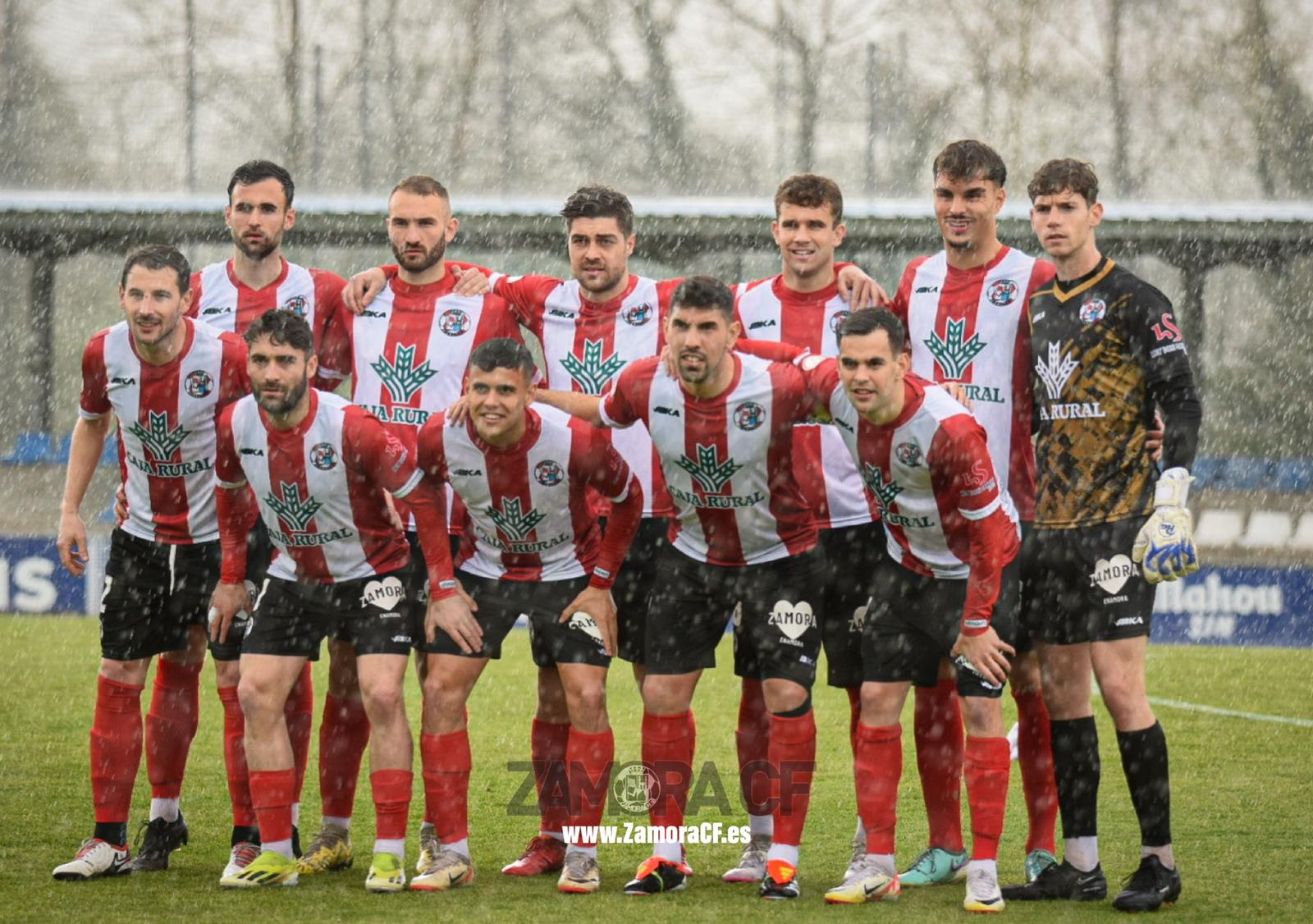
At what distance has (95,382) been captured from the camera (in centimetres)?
530

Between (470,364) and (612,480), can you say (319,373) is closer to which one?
(470,364)

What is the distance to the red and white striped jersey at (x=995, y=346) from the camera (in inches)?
198

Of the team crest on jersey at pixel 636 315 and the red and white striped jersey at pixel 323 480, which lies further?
the team crest on jersey at pixel 636 315

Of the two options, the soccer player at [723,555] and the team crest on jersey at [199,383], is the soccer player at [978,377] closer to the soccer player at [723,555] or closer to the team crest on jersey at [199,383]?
the soccer player at [723,555]

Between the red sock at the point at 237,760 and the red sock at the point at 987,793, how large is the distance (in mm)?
2266

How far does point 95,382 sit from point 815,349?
2.35 meters

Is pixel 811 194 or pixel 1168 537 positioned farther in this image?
pixel 811 194

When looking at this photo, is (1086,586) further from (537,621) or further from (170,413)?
(170,413)

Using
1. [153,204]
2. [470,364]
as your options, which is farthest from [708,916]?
[153,204]

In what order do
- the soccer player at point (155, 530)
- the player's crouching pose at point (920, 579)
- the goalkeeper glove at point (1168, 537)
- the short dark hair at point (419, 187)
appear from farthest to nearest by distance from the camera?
the short dark hair at point (419, 187), the soccer player at point (155, 530), the player's crouching pose at point (920, 579), the goalkeeper glove at point (1168, 537)

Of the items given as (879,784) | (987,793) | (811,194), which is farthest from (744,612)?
(811,194)

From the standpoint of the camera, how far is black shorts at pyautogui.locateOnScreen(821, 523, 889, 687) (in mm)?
5211

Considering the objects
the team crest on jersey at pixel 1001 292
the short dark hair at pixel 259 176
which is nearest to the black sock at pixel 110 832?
the short dark hair at pixel 259 176

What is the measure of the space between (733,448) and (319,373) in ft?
5.27
